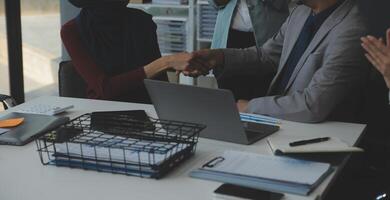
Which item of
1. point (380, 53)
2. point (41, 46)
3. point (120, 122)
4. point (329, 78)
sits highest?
point (380, 53)

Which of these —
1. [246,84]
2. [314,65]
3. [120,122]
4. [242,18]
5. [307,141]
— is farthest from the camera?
[242,18]

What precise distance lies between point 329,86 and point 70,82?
1154 millimetres

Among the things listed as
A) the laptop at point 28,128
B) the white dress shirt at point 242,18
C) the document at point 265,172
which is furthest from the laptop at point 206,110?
the white dress shirt at point 242,18

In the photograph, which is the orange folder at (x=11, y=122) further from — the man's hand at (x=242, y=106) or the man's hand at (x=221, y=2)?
the man's hand at (x=221, y=2)

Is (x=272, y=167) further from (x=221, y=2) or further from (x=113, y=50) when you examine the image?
(x=221, y=2)

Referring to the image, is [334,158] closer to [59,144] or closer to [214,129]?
[214,129]

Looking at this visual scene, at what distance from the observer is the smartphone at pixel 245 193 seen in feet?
3.89

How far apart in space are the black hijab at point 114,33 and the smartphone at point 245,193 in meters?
1.34

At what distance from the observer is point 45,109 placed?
1991 mm

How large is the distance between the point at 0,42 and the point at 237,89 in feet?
7.12

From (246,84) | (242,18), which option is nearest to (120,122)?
(246,84)

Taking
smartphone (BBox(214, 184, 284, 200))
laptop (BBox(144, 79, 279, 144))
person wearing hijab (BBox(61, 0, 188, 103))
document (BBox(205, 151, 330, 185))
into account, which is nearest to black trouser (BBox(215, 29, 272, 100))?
person wearing hijab (BBox(61, 0, 188, 103))

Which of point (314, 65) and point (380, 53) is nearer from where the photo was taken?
point (380, 53)

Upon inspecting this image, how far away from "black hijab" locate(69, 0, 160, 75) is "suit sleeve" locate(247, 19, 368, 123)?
76 centimetres
